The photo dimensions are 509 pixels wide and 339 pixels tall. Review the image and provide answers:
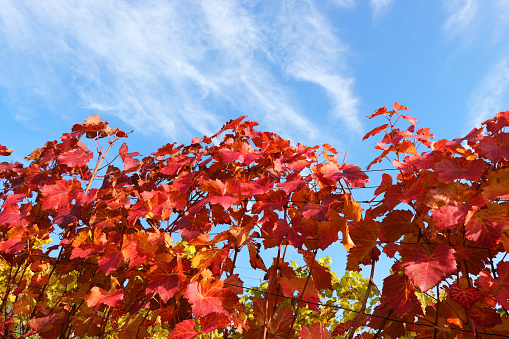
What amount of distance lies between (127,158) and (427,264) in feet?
6.03

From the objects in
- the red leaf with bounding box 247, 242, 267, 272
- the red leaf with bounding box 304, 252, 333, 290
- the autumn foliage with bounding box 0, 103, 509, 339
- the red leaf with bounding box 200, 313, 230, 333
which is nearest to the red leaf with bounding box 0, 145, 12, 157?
the autumn foliage with bounding box 0, 103, 509, 339

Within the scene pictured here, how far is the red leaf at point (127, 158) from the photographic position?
241 centimetres

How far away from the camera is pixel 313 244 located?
5.97ft

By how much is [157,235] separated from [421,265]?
111cm

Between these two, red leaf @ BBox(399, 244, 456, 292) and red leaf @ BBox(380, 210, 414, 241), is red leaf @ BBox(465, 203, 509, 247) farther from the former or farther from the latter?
red leaf @ BBox(380, 210, 414, 241)

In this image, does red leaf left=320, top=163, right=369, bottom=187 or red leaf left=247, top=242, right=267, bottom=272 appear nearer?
red leaf left=320, top=163, right=369, bottom=187

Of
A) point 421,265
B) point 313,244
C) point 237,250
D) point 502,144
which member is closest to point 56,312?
point 237,250

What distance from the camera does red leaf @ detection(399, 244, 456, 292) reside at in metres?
1.29

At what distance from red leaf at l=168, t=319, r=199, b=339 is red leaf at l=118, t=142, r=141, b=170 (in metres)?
1.15

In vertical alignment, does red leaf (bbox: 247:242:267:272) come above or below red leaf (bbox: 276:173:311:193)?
below

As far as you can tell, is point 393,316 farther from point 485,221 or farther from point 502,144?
point 502,144

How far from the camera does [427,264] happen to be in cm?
135

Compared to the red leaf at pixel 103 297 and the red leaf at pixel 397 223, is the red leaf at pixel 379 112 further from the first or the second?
the red leaf at pixel 103 297

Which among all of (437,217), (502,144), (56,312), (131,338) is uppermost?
(502,144)
